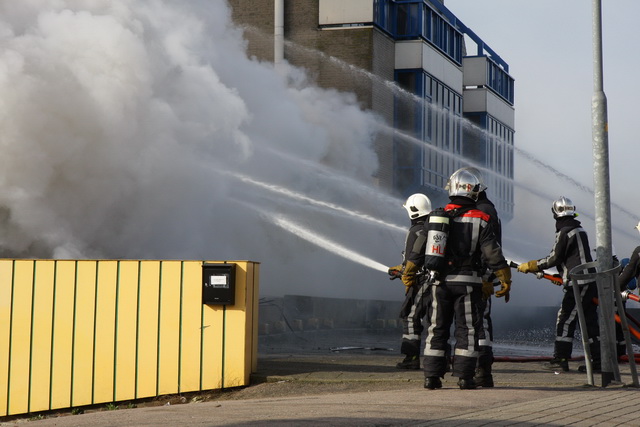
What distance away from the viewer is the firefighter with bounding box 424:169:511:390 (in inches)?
300

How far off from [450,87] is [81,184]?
24.1 m

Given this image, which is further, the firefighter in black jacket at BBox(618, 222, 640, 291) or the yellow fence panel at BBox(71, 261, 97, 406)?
the firefighter in black jacket at BBox(618, 222, 640, 291)

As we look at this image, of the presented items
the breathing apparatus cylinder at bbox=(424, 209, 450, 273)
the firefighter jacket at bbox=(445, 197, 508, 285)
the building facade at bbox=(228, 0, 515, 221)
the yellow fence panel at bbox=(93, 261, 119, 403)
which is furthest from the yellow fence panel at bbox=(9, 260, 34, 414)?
the building facade at bbox=(228, 0, 515, 221)

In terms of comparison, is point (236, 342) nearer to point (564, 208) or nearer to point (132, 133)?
point (564, 208)

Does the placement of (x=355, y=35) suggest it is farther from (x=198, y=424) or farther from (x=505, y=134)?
(x=198, y=424)

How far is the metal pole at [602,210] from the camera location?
28.1 ft

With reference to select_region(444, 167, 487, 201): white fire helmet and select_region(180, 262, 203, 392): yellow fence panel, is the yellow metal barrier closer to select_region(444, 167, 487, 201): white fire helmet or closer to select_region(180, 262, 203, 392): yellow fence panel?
select_region(180, 262, 203, 392): yellow fence panel

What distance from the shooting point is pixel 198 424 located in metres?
5.93

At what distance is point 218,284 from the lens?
857 centimetres

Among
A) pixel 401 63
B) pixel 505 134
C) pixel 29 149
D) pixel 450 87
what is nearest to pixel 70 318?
pixel 29 149

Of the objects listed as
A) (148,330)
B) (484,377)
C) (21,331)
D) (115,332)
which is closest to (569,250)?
(484,377)

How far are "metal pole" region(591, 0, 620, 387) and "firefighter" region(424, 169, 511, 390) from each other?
1390mm

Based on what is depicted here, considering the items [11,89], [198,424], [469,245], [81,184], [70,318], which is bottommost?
[198,424]

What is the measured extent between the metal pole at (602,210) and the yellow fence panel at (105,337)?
4448 millimetres
